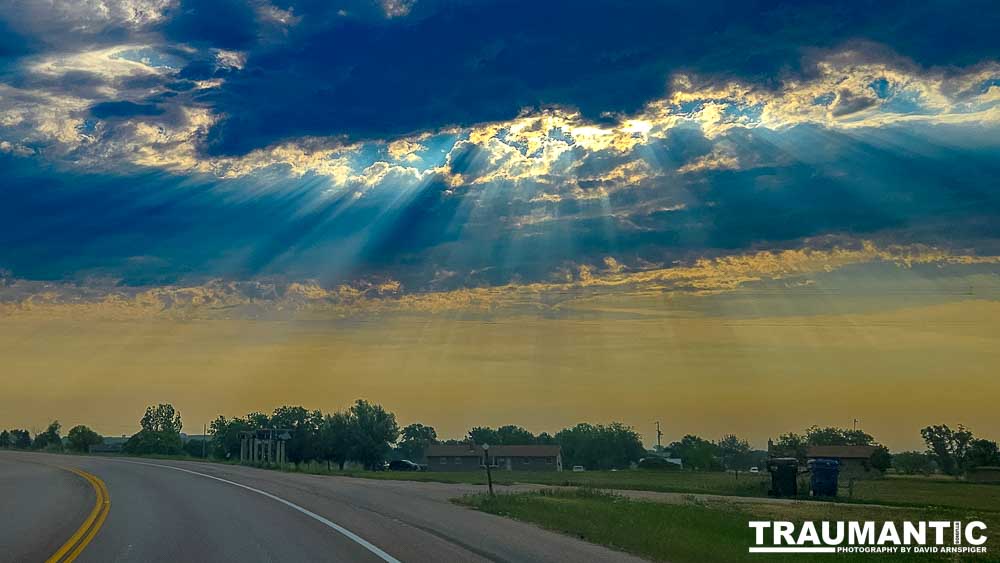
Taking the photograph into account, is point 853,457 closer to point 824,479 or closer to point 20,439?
point 824,479

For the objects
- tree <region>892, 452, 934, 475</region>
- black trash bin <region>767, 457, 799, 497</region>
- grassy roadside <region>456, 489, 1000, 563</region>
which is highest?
grassy roadside <region>456, 489, 1000, 563</region>

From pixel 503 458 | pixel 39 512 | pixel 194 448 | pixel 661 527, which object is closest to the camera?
pixel 661 527

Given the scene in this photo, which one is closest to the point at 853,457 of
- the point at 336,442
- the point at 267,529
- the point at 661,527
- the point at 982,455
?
the point at 982,455

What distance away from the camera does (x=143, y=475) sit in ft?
142

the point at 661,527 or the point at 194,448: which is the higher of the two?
the point at 661,527

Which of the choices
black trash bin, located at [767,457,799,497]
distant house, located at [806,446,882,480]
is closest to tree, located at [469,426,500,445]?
distant house, located at [806,446,882,480]

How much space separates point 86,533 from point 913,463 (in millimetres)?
147191

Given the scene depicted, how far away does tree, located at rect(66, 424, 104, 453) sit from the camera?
157 m

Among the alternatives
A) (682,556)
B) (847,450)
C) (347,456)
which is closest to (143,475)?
(682,556)

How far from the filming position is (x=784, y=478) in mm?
53094

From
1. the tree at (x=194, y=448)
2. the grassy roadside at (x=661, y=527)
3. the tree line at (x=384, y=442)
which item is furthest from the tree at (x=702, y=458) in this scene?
the grassy roadside at (x=661, y=527)

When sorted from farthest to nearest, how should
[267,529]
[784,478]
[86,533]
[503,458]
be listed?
[503,458] < [784,478] < [267,529] < [86,533]

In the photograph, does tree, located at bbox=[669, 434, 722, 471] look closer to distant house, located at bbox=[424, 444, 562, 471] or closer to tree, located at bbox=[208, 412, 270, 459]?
distant house, located at bbox=[424, 444, 562, 471]

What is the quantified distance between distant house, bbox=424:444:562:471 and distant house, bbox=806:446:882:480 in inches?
1499
